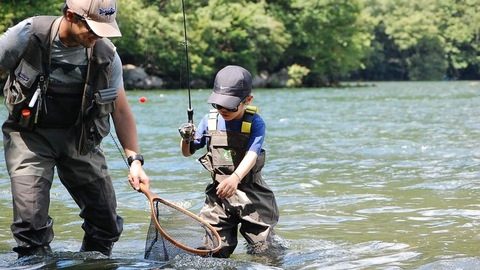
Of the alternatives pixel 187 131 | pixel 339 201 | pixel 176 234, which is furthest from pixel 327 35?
pixel 176 234

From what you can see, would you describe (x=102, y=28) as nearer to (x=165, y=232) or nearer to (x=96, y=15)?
(x=96, y=15)

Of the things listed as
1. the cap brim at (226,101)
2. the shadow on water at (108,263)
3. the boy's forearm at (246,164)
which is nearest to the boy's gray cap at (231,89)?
the cap brim at (226,101)

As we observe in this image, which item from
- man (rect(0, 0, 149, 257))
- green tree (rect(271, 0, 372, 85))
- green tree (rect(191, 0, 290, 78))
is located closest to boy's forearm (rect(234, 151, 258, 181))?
man (rect(0, 0, 149, 257))

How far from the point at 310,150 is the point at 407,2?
76.2 meters

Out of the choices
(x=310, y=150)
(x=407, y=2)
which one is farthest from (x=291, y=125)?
(x=407, y=2)

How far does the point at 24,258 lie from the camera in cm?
542

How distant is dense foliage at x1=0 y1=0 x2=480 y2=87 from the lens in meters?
56.7

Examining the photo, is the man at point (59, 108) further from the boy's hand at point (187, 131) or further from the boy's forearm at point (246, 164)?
the boy's forearm at point (246, 164)

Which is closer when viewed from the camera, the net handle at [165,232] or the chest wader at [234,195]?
the net handle at [165,232]

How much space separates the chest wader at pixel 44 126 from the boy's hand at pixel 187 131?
568 millimetres

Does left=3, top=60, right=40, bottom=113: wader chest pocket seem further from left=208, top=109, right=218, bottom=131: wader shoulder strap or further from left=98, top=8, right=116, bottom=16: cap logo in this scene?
left=208, top=109, right=218, bottom=131: wader shoulder strap

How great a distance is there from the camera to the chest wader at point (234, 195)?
6023mm

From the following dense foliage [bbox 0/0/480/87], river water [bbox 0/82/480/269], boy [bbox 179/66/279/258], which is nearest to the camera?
boy [bbox 179/66/279/258]

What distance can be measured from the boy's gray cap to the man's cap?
4.06ft
